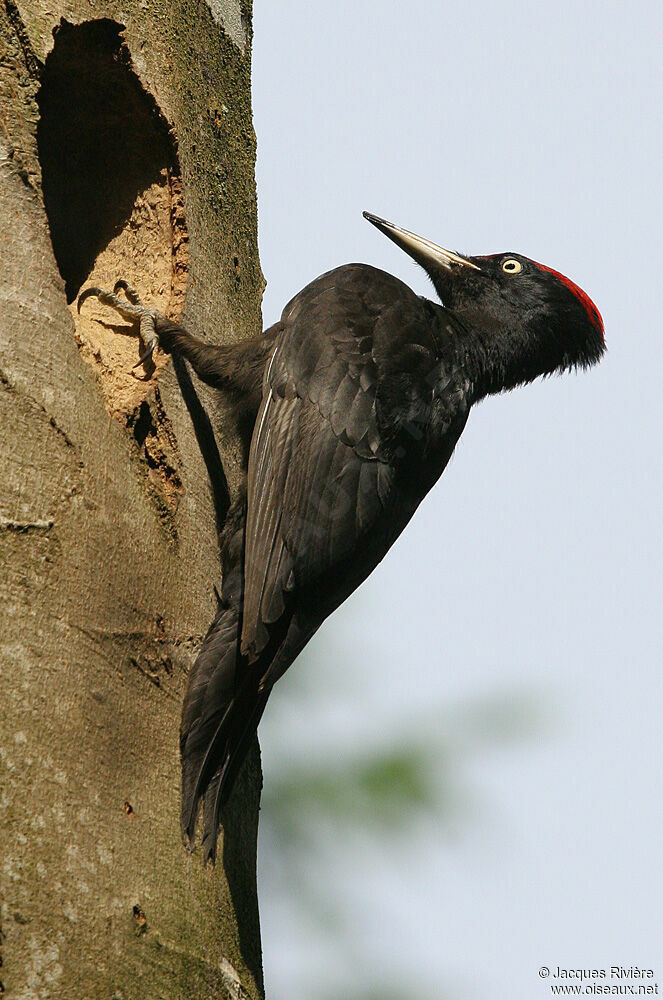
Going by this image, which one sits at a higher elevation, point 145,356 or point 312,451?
point 145,356

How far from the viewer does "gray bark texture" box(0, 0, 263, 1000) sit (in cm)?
186

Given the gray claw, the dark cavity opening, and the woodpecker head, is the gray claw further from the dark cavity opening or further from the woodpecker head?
the woodpecker head

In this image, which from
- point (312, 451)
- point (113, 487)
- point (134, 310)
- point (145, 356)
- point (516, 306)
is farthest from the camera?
point (516, 306)

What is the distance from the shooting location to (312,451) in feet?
10.0

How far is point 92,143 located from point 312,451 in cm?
102

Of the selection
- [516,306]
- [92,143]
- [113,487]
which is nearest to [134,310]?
[92,143]

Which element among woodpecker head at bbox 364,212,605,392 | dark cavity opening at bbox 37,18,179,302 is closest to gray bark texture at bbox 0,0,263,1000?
dark cavity opening at bbox 37,18,179,302

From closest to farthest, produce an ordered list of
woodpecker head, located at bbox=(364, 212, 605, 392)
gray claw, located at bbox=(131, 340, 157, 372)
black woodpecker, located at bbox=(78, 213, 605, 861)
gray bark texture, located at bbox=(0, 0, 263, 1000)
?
gray bark texture, located at bbox=(0, 0, 263, 1000), black woodpecker, located at bbox=(78, 213, 605, 861), gray claw, located at bbox=(131, 340, 157, 372), woodpecker head, located at bbox=(364, 212, 605, 392)

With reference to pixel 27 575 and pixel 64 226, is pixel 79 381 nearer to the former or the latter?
pixel 27 575

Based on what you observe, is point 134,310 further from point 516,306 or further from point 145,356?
point 516,306

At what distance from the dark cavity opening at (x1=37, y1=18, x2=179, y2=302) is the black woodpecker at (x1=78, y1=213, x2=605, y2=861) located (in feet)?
0.77

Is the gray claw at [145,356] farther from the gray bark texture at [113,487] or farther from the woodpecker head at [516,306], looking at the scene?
the woodpecker head at [516,306]

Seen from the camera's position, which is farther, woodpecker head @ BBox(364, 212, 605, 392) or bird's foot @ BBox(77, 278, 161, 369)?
woodpecker head @ BBox(364, 212, 605, 392)

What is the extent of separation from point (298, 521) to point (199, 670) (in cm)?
65
